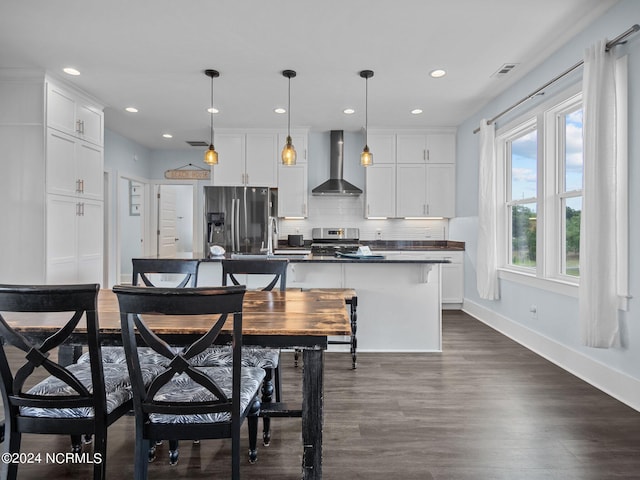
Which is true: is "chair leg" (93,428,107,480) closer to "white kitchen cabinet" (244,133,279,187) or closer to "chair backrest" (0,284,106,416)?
"chair backrest" (0,284,106,416)

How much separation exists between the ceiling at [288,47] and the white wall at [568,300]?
0.13 metres

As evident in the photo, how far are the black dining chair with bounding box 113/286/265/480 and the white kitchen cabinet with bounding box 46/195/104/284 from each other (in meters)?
3.17

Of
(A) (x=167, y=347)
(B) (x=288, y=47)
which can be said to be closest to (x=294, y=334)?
(A) (x=167, y=347)

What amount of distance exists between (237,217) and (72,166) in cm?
210

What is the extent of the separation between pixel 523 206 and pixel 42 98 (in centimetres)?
493

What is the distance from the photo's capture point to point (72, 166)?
13.7ft

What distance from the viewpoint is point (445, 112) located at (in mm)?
5094

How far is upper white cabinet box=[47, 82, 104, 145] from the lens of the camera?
388 cm

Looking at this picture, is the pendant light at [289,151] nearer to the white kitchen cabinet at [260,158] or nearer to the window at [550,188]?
the white kitchen cabinet at [260,158]

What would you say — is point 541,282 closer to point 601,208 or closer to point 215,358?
point 601,208

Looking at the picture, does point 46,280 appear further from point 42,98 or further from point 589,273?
point 589,273

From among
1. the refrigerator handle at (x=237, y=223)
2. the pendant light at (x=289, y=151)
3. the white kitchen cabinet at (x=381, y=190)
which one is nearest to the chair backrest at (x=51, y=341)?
the pendant light at (x=289, y=151)

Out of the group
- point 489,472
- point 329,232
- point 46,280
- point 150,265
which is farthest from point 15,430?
point 329,232

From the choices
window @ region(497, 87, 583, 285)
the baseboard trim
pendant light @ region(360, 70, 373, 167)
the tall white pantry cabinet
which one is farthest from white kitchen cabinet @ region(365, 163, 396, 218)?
the tall white pantry cabinet
